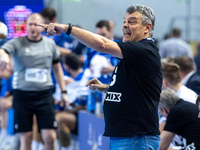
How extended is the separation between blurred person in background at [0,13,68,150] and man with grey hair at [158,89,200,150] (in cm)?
164

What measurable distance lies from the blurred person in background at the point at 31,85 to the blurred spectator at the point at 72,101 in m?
0.89

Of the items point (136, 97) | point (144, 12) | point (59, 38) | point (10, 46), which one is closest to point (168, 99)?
point (136, 97)

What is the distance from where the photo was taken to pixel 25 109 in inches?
157

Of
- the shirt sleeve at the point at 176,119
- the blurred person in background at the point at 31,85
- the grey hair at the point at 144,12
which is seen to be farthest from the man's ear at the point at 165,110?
the blurred person in background at the point at 31,85

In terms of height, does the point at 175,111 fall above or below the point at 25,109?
above

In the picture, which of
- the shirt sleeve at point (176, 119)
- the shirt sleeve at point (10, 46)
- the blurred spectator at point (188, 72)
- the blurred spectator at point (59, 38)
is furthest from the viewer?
the blurred spectator at point (59, 38)

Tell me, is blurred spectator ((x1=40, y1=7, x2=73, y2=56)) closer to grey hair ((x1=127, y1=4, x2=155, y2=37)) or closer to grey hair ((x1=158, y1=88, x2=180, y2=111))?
grey hair ((x1=158, y1=88, x2=180, y2=111))

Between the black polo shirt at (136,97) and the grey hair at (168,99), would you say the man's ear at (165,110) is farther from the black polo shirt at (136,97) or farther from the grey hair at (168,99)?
the black polo shirt at (136,97)

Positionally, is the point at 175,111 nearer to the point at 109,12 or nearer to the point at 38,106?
the point at 38,106

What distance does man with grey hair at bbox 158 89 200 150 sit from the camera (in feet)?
9.26

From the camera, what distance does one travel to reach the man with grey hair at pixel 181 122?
2.82 meters

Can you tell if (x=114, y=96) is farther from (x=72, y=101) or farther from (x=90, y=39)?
(x=72, y=101)

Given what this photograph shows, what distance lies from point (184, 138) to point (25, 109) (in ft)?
6.33

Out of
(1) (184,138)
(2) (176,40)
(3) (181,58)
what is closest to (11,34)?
(2) (176,40)
